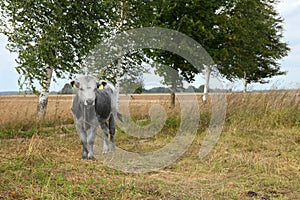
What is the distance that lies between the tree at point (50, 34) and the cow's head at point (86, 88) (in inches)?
223

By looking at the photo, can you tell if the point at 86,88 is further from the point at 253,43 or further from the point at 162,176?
the point at 253,43

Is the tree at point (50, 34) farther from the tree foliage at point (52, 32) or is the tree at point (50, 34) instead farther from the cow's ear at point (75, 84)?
the cow's ear at point (75, 84)

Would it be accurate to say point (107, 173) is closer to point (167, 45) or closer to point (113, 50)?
point (113, 50)

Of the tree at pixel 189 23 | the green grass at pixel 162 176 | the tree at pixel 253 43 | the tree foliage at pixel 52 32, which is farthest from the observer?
the tree at pixel 253 43

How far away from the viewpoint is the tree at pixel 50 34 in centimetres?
1155

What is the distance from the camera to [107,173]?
18.1 ft

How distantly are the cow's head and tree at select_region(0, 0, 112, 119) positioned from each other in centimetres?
568

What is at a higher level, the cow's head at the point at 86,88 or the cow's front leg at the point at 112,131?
the cow's head at the point at 86,88

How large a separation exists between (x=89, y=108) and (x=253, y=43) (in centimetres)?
2122

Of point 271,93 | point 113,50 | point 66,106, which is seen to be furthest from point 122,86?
point 271,93

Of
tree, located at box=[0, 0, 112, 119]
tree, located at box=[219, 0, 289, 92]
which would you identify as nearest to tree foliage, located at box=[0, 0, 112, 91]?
tree, located at box=[0, 0, 112, 119]

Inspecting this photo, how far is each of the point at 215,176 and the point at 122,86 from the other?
10.0 m

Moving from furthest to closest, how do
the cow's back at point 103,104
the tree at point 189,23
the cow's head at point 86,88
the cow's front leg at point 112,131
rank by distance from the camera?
the tree at point 189,23 → the cow's front leg at point 112,131 → the cow's back at point 103,104 → the cow's head at point 86,88

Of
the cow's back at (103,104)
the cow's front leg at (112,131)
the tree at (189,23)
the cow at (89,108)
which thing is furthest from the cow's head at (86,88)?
the tree at (189,23)
